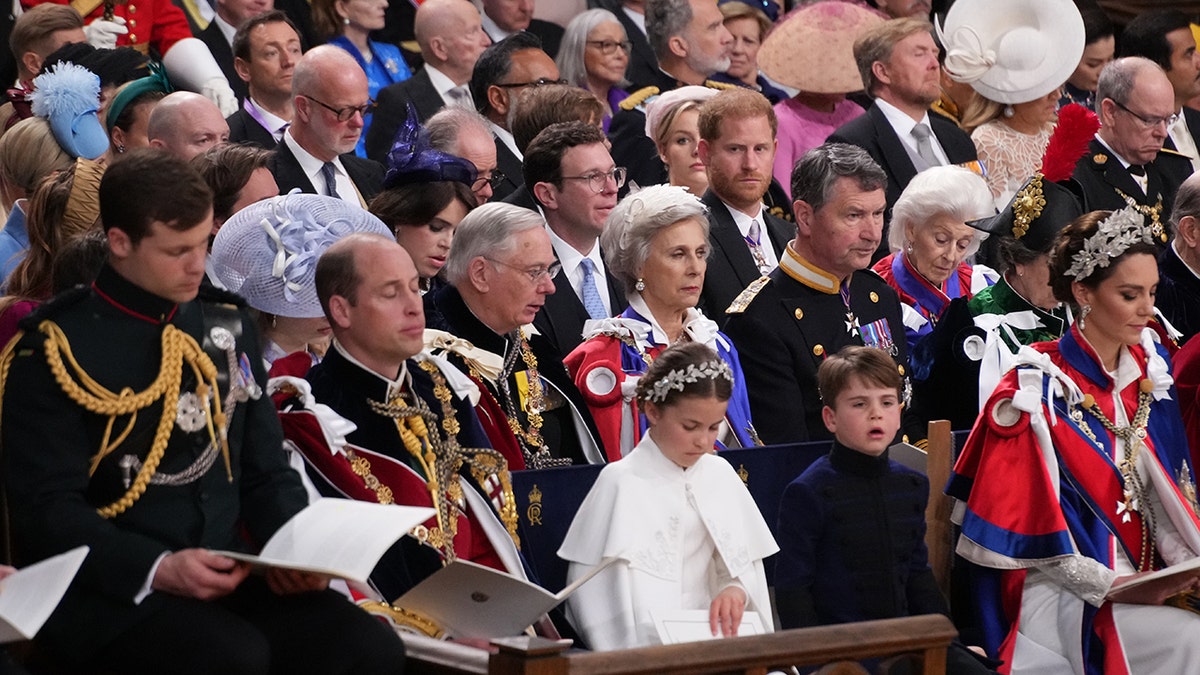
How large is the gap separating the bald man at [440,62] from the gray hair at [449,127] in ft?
3.43

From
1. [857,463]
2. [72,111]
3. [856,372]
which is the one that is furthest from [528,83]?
[857,463]

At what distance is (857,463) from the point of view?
14.5ft

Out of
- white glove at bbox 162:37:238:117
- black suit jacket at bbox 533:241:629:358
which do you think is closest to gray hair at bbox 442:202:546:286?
black suit jacket at bbox 533:241:629:358

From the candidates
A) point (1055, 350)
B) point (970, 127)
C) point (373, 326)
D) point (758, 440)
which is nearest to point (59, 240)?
point (373, 326)

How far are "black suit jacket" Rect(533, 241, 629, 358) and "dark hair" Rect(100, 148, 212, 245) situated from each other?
2029mm

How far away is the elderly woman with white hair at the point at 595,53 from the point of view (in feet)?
26.1

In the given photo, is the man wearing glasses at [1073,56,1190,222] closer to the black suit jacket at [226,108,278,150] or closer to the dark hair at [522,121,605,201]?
the dark hair at [522,121,605,201]

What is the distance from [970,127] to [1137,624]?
386 cm

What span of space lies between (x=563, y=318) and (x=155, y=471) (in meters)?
2.20

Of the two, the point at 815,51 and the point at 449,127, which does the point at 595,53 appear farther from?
the point at 449,127

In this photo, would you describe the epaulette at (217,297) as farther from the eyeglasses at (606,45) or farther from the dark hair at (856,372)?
the eyeglasses at (606,45)

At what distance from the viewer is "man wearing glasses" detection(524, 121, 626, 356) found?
5.71 m

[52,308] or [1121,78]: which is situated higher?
[1121,78]

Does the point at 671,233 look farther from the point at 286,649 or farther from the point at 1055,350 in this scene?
the point at 286,649
